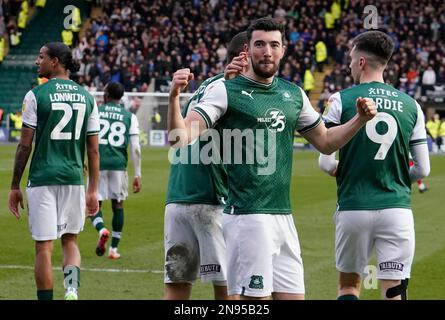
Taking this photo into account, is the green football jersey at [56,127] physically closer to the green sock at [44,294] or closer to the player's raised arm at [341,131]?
the green sock at [44,294]

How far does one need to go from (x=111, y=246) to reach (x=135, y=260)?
0.44 metres

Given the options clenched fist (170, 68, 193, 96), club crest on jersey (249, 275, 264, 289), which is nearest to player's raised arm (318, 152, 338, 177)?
club crest on jersey (249, 275, 264, 289)

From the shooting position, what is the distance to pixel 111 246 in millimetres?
11477

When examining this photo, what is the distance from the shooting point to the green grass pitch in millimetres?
9305

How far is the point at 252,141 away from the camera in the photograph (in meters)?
5.89

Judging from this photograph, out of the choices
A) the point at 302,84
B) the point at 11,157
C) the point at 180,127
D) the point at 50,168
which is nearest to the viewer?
the point at 180,127

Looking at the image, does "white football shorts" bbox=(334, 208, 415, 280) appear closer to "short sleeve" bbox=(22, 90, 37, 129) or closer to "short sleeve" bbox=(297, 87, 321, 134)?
"short sleeve" bbox=(297, 87, 321, 134)

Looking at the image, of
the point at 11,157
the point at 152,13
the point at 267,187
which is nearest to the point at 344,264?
the point at 267,187

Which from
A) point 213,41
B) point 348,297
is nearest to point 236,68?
point 348,297

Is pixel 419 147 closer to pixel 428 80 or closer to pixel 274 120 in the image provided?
pixel 274 120

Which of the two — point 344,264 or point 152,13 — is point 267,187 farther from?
point 152,13

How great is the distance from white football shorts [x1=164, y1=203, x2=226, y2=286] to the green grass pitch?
2103 millimetres

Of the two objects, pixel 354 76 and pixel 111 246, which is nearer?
pixel 354 76

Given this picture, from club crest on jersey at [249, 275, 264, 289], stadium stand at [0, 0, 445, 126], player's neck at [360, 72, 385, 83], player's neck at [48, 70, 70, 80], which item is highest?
stadium stand at [0, 0, 445, 126]
